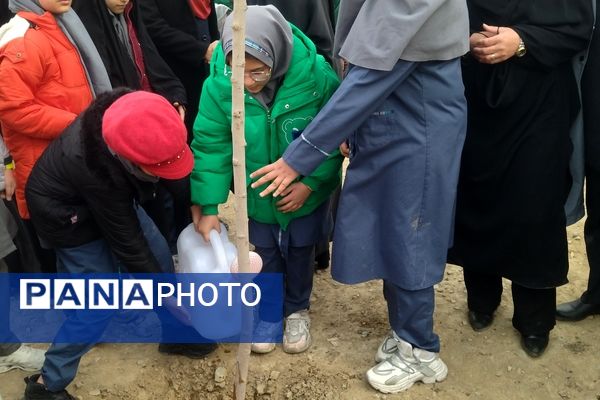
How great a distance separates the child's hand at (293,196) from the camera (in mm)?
2580

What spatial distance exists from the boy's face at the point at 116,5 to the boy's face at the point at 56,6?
0.26 meters

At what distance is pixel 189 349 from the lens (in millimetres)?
2947

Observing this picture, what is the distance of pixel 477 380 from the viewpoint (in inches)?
112

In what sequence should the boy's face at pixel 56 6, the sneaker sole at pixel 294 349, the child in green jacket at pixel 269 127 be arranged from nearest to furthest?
the child in green jacket at pixel 269 127, the boy's face at pixel 56 6, the sneaker sole at pixel 294 349

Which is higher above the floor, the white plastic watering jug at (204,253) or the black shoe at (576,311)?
the white plastic watering jug at (204,253)

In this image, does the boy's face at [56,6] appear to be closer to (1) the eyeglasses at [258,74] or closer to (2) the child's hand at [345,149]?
(1) the eyeglasses at [258,74]

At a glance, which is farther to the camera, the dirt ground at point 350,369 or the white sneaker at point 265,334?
the white sneaker at point 265,334

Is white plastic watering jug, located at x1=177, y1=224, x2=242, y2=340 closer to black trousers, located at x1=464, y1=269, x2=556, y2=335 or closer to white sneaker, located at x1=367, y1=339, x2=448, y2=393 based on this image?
white sneaker, located at x1=367, y1=339, x2=448, y2=393

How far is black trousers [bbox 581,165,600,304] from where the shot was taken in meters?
2.78

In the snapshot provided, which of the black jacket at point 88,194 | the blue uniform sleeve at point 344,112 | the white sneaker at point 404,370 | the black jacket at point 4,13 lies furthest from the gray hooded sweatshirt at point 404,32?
the black jacket at point 4,13

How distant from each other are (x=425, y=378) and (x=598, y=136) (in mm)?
1201

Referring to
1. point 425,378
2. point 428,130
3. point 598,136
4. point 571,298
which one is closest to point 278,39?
point 428,130

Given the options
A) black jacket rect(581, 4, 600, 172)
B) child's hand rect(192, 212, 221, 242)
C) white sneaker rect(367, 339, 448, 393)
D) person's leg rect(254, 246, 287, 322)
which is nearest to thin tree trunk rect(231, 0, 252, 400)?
child's hand rect(192, 212, 221, 242)

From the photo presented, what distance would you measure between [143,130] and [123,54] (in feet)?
3.57
